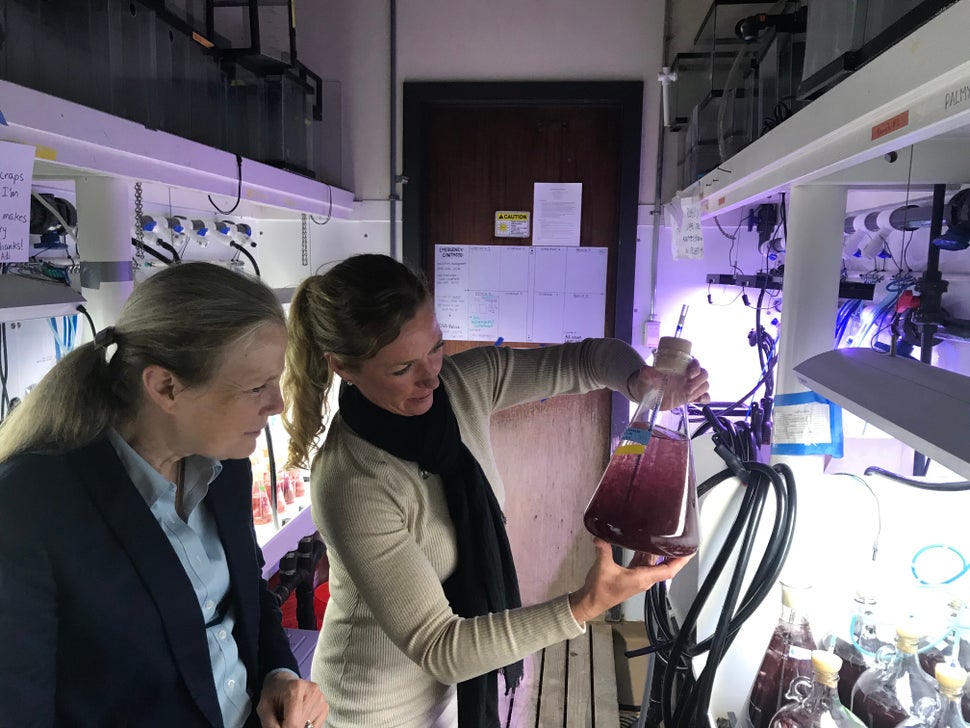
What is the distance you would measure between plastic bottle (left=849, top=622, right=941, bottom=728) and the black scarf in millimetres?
592

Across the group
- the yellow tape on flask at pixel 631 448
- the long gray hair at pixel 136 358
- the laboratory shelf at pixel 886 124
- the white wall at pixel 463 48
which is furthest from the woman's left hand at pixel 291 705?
the white wall at pixel 463 48

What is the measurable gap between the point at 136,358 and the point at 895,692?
1.12 metres

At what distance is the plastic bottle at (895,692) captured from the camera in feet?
2.65

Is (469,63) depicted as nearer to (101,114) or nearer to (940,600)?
(101,114)

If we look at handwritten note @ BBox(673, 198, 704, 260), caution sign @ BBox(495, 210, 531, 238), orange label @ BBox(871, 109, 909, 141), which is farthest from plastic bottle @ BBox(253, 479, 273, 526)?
orange label @ BBox(871, 109, 909, 141)

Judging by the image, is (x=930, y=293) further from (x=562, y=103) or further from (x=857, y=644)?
(x=562, y=103)

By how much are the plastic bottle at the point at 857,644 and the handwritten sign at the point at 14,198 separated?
1.28 meters

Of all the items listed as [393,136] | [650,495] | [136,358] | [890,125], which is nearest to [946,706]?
[650,495]

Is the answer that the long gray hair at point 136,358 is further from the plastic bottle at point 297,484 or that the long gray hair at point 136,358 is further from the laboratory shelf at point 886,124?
the plastic bottle at point 297,484

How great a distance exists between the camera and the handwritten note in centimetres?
171

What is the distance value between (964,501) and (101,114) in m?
1.52

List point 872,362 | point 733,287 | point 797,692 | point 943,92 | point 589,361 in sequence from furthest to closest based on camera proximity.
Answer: point 733,287 < point 589,361 < point 872,362 < point 797,692 < point 943,92

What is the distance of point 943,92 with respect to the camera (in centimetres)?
57

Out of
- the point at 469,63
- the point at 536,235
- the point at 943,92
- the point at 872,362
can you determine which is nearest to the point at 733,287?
the point at 536,235
